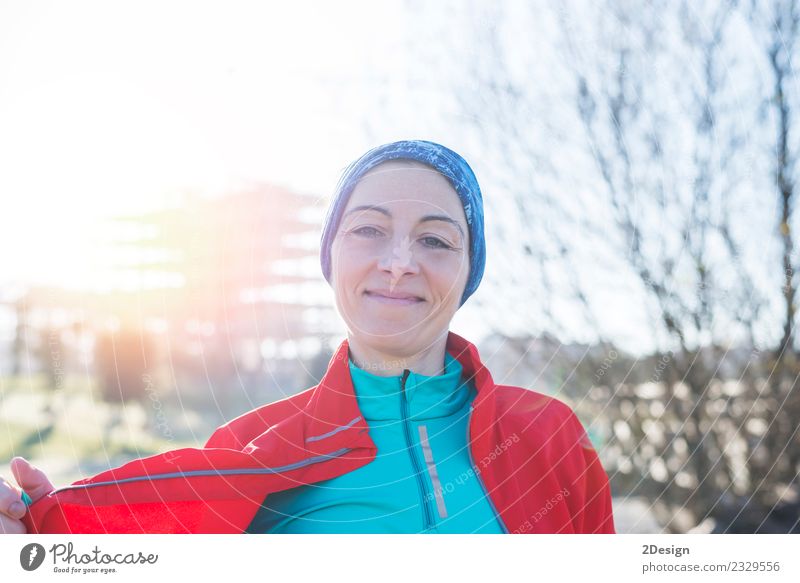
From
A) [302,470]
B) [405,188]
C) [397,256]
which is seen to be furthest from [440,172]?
[302,470]

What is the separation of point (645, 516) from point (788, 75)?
1.66 metres

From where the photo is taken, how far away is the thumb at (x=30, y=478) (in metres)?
1.13

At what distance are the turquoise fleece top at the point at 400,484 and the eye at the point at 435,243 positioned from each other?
0.76ft

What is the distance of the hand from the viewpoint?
1133 mm

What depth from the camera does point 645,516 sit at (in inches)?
113

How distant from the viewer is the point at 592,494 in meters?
1.44

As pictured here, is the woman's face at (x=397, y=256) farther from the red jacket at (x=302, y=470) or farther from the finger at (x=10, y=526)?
the finger at (x=10, y=526)

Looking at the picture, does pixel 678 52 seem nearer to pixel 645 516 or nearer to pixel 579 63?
pixel 579 63

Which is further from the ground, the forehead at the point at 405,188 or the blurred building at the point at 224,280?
the forehead at the point at 405,188

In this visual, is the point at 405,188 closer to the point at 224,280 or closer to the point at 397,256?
the point at 397,256

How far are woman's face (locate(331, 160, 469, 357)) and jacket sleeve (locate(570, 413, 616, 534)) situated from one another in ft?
1.28

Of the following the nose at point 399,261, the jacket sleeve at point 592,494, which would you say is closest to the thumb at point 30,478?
the nose at point 399,261

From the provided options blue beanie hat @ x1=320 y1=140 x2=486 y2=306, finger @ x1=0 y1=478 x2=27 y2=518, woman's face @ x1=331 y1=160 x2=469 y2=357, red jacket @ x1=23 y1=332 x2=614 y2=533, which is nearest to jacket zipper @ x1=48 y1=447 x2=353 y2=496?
red jacket @ x1=23 y1=332 x2=614 y2=533

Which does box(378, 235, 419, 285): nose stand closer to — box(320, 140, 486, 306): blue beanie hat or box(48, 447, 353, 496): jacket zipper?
box(320, 140, 486, 306): blue beanie hat
